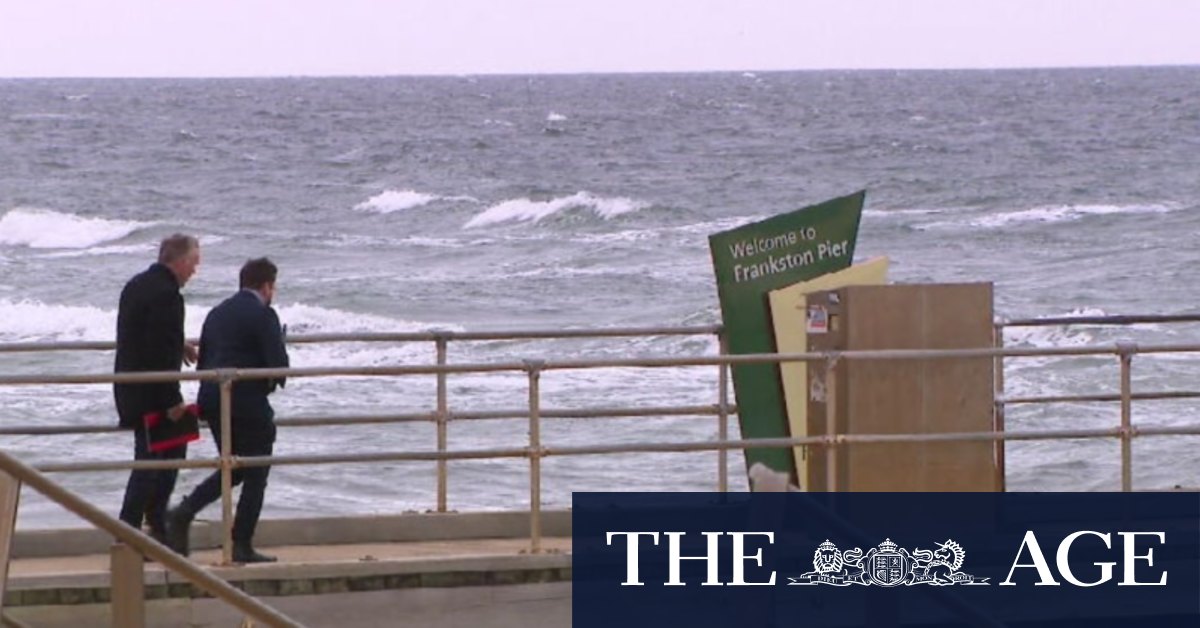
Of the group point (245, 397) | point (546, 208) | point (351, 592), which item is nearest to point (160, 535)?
point (245, 397)

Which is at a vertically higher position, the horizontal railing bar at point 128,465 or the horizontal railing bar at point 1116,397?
the horizontal railing bar at point 1116,397

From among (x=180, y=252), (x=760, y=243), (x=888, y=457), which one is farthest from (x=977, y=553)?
(x=180, y=252)

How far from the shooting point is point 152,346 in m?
7.74

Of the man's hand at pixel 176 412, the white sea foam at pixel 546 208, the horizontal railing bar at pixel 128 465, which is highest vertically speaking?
the white sea foam at pixel 546 208

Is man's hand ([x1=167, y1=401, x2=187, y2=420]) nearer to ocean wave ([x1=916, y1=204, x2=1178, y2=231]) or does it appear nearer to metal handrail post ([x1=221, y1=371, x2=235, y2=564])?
metal handrail post ([x1=221, y1=371, x2=235, y2=564])

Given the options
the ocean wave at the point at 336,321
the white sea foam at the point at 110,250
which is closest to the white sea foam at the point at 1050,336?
the ocean wave at the point at 336,321

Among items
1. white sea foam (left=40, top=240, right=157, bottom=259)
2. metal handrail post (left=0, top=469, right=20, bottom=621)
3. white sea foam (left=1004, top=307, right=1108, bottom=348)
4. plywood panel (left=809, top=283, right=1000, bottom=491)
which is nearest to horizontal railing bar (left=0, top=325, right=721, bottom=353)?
plywood panel (left=809, top=283, right=1000, bottom=491)

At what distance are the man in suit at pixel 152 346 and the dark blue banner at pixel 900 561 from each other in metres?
1.52

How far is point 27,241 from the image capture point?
46688 mm

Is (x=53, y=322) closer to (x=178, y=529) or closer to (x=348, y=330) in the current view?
(x=348, y=330)

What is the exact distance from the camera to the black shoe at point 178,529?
304 inches

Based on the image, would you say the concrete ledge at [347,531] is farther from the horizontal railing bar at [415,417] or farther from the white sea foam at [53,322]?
the white sea foam at [53,322]

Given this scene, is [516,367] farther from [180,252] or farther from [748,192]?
[748,192]

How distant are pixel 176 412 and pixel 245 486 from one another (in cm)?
35
